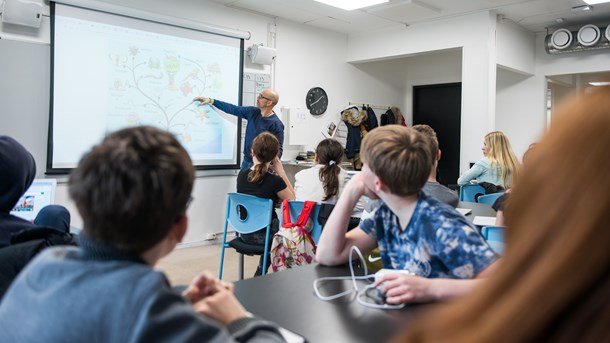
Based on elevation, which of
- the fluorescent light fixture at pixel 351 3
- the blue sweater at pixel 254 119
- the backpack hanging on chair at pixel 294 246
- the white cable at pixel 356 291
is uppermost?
the fluorescent light fixture at pixel 351 3

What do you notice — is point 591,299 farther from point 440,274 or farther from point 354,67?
point 354,67

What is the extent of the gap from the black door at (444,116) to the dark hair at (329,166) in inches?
169

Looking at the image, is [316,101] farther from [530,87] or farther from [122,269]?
[122,269]

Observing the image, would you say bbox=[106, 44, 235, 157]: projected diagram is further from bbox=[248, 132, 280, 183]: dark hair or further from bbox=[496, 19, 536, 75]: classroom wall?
bbox=[496, 19, 536, 75]: classroom wall

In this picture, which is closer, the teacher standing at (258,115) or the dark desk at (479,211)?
the dark desk at (479,211)

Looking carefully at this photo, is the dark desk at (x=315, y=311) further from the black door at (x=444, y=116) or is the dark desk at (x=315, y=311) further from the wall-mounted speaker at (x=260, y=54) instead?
the black door at (x=444, y=116)

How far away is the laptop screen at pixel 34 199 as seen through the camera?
2773 millimetres

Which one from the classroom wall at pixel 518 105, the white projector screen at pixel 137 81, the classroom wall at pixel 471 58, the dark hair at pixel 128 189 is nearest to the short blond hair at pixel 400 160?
the dark hair at pixel 128 189

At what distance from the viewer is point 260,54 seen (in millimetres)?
5105

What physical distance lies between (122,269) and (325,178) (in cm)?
245

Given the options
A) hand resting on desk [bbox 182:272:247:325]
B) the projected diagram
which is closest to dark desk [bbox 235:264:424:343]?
hand resting on desk [bbox 182:272:247:325]

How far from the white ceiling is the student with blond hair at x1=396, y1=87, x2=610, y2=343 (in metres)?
4.81

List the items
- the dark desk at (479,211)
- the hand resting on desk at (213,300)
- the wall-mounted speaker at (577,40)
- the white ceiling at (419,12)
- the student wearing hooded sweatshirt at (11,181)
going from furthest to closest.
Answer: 1. the wall-mounted speaker at (577,40)
2. the white ceiling at (419,12)
3. the dark desk at (479,211)
4. the student wearing hooded sweatshirt at (11,181)
5. the hand resting on desk at (213,300)

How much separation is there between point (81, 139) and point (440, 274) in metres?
3.57
